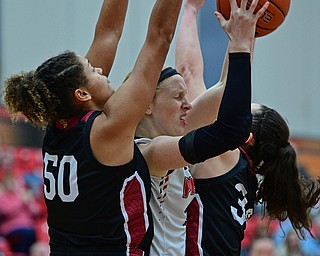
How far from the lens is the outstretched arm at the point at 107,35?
373 centimetres

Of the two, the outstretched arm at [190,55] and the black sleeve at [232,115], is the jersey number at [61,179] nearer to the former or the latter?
the black sleeve at [232,115]

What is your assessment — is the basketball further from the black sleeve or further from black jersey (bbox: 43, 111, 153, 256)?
black jersey (bbox: 43, 111, 153, 256)

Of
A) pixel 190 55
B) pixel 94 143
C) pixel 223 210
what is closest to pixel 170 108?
pixel 94 143

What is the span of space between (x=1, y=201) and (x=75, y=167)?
17.6ft

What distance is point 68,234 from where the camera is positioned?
3182 mm

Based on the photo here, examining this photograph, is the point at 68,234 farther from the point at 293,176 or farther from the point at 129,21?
the point at 129,21

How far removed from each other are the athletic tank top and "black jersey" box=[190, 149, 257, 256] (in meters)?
0.15

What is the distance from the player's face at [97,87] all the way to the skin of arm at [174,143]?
269 mm

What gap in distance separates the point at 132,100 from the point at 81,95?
233mm

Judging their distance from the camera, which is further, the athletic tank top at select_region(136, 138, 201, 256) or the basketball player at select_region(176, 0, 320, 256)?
the basketball player at select_region(176, 0, 320, 256)

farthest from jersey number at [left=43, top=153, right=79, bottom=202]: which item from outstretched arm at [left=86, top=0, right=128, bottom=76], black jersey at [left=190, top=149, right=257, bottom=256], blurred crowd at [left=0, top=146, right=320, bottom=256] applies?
blurred crowd at [left=0, top=146, right=320, bottom=256]

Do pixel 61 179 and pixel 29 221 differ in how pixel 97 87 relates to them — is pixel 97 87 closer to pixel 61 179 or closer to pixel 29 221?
pixel 61 179

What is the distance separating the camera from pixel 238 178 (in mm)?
3822

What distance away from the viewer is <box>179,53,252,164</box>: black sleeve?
3004mm
